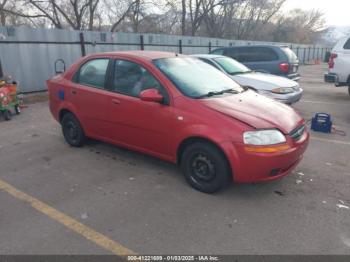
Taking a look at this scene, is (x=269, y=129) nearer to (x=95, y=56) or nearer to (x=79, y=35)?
(x=95, y=56)

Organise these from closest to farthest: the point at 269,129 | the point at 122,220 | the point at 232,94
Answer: the point at 122,220 < the point at 269,129 < the point at 232,94

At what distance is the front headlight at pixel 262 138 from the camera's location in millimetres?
3297

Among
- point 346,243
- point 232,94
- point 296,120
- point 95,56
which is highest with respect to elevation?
point 95,56

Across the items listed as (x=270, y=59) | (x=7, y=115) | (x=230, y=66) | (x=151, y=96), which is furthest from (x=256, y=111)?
(x=270, y=59)

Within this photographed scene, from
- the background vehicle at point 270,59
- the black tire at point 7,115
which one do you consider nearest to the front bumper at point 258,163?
the black tire at point 7,115

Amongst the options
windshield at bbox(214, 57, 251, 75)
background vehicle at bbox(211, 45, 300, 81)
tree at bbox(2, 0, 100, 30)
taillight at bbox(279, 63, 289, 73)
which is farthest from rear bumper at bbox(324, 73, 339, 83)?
tree at bbox(2, 0, 100, 30)

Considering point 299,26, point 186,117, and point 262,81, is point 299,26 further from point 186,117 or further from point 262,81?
point 186,117

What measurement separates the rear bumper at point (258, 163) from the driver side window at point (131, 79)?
1271mm

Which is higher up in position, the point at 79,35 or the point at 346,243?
the point at 79,35

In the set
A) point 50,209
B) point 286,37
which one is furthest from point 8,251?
point 286,37

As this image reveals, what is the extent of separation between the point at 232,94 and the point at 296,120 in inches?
35.3

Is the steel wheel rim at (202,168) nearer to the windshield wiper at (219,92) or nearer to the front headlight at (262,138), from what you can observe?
the front headlight at (262,138)

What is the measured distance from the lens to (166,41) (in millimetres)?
16469

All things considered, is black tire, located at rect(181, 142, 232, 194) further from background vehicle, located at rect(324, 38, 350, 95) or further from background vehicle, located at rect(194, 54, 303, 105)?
background vehicle, located at rect(324, 38, 350, 95)
